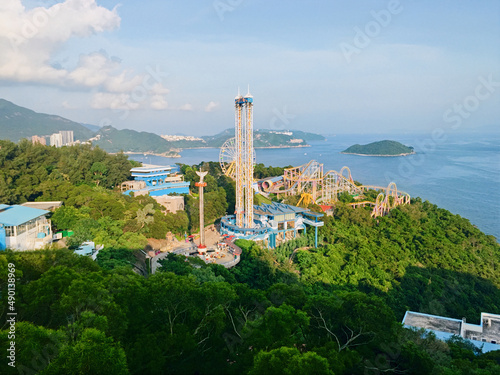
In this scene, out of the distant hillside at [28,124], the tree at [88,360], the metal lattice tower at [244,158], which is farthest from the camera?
the distant hillside at [28,124]

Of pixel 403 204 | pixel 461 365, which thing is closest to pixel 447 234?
pixel 403 204

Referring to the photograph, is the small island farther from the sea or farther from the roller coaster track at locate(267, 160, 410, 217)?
the roller coaster track at locate(267, 160, 410, 217)

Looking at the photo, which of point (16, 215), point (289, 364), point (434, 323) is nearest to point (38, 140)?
point (16, 215)

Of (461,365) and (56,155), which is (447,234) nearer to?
(461,365)

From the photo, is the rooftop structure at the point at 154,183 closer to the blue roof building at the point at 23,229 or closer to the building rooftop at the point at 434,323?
the blue roof building at the point at 23,229

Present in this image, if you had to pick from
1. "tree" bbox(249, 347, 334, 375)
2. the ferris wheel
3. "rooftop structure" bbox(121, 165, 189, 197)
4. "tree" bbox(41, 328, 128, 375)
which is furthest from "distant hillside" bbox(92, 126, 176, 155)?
"tree" bbox(249, 347, 334, 375)

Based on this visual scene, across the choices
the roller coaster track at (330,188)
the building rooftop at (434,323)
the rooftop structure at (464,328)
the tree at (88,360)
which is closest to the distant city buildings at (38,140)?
the roller coaster track at (330,188)
